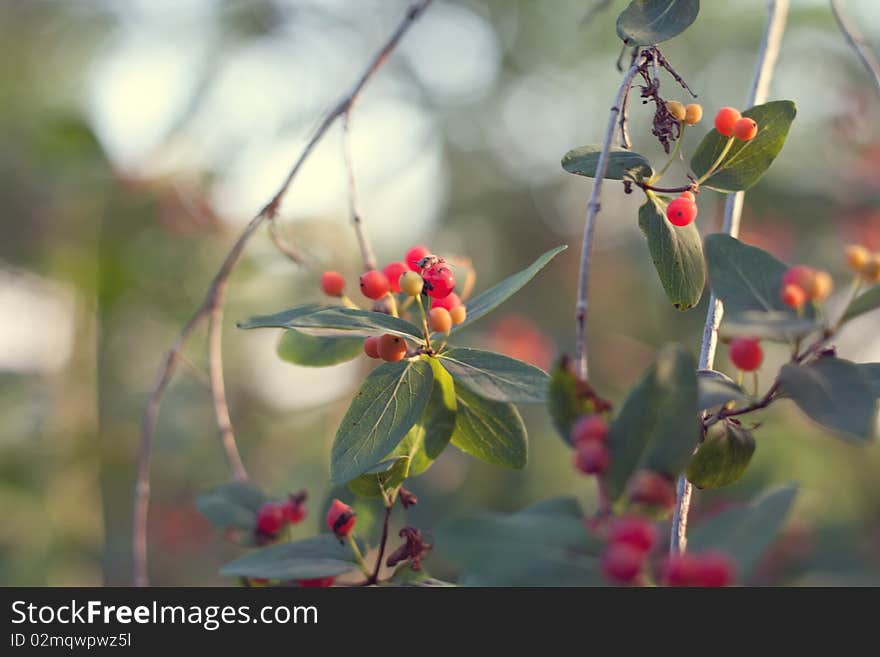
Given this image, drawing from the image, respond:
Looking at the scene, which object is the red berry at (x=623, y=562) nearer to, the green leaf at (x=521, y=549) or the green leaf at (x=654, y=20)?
the green leaf at (x=521, y=549)

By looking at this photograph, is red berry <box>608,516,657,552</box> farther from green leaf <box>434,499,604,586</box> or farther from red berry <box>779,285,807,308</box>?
red berry <box>779,285,807,308</box>

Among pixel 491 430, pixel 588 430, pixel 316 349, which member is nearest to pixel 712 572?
pixel 588 430

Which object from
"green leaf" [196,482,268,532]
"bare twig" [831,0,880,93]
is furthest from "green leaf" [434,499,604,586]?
"bare twig" [831,0,880,93]

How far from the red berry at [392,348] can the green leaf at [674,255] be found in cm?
28

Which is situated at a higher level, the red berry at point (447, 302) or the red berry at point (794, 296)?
the red berry at point (447, 302)

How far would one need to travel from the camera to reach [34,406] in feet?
10.4

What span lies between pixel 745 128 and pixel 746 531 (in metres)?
0.44

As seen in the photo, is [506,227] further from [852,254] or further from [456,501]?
[852,254]

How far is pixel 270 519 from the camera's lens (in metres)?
1.07

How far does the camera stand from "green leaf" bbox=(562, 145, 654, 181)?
33.5 inches

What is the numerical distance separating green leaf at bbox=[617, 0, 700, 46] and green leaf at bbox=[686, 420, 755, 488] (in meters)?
0.39

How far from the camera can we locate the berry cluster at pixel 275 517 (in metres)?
1.07

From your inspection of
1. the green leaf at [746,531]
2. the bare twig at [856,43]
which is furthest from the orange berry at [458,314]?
the bare twig at [856,43]
